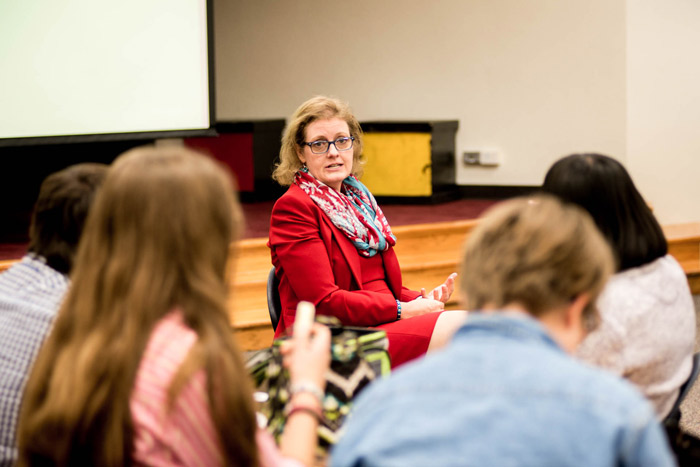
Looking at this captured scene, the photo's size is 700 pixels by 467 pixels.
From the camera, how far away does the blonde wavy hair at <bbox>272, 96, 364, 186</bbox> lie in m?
2.73

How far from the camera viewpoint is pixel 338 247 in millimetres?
2643

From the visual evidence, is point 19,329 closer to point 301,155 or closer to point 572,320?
point 572,320

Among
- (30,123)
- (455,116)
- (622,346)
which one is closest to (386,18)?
(455,116)

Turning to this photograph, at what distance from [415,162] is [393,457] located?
517cm

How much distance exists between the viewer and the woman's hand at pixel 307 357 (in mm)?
1421

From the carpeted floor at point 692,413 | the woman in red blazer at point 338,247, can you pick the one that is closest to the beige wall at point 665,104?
the carpeted floor at point 692,413

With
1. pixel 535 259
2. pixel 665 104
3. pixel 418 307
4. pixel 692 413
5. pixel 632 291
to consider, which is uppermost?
pixel 665 104

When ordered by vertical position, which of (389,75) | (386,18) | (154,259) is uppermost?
(386,18)

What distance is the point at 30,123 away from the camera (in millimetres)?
4672

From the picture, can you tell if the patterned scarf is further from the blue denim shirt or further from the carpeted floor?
the blue denim shirt

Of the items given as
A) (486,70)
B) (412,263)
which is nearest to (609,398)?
(412,263)

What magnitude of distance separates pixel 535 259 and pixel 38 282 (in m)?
0.94

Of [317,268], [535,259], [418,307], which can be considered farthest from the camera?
[418,307]

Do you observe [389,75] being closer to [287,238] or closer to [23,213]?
[23,213]
